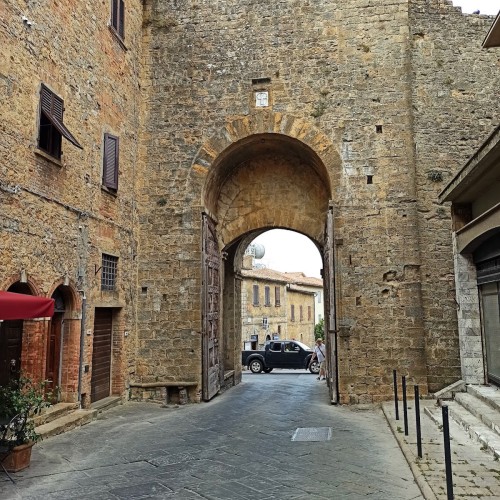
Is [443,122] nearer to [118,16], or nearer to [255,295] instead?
[118,16]

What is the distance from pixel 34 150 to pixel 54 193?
810mm

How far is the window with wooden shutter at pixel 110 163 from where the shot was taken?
9.71 metres

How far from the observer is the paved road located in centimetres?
498

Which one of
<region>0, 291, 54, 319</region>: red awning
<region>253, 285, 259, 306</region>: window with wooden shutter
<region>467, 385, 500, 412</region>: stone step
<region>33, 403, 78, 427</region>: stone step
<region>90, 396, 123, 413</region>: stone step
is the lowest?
<region>90, 396, 123, 413</region>: stone step

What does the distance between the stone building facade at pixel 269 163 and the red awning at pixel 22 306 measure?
301 cm

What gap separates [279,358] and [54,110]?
46.1 ft

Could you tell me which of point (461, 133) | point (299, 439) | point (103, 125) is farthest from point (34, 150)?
point (461, 133)

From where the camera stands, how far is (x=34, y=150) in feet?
24.0

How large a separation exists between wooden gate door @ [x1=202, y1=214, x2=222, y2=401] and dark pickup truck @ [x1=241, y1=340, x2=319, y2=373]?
7.50m

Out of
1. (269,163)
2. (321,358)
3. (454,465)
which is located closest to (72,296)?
(269,163)

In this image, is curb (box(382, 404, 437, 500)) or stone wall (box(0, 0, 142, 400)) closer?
curb (box(382, 404, 437, 500))

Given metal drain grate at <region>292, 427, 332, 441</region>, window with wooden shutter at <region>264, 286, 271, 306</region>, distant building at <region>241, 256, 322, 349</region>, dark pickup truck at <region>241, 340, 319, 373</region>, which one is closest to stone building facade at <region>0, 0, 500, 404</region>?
metal drain grate at <region>292, 427, 332, 441</region>

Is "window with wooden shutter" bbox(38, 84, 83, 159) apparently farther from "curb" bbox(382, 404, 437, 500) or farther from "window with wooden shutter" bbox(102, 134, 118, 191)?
"curb" bbox(382, 404, 437, 500)

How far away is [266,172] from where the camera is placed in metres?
12.4
